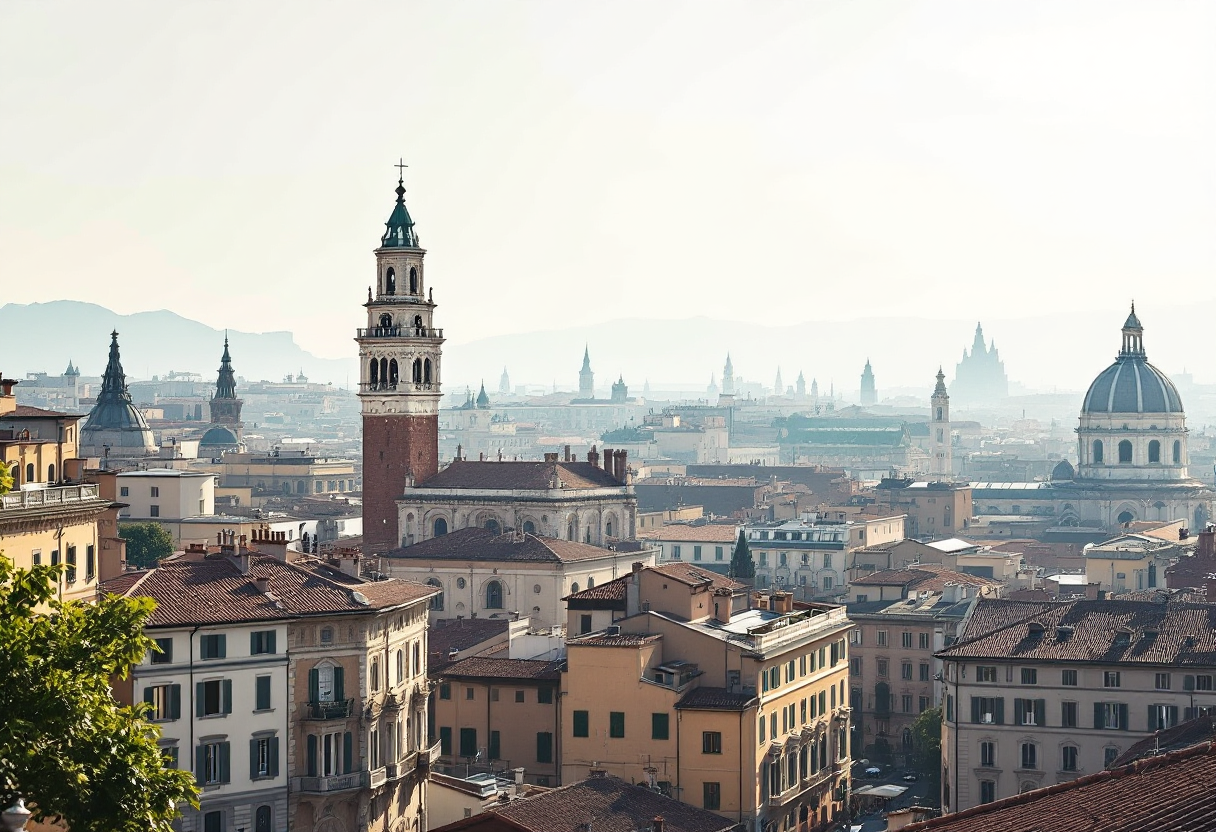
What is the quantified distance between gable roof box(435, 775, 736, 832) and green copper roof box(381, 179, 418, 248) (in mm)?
50829

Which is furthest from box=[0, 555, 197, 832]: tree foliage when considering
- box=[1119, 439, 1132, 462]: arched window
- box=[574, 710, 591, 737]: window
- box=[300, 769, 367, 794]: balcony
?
box=[1119, 439, 1132, 462]: arched window

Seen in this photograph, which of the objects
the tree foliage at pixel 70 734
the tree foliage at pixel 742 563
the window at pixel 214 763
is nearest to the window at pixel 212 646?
the window at pixel 214 763

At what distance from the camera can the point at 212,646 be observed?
1908 inches

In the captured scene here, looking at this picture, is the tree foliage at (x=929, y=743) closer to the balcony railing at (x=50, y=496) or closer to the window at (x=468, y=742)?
the window at (x=468, y=742)

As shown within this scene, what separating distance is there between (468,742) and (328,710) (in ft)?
34.1

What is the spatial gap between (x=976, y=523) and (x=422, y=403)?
A: 262 feet

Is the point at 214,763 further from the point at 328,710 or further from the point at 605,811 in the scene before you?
the point at 605,811

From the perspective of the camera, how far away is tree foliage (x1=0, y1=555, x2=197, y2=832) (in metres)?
21.8

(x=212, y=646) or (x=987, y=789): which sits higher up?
(x=212, y=646)

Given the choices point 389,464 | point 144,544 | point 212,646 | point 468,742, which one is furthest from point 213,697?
point 389,464

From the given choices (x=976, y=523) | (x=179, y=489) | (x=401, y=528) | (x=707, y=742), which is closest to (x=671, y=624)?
(x=707, y=742)

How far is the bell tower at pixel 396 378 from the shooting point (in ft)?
318

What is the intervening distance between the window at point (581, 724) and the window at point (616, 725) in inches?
26.0

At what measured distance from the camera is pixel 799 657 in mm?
59250
